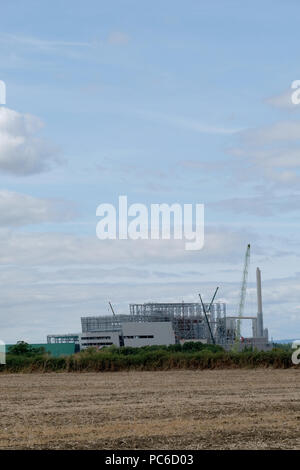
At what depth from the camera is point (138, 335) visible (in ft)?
604

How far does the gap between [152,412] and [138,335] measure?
159812 millimetres

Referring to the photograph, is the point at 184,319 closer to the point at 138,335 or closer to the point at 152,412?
the point at 138,335

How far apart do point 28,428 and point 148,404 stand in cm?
762

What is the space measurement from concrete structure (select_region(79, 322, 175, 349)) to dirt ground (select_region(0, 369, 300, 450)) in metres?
137

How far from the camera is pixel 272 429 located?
2066cm

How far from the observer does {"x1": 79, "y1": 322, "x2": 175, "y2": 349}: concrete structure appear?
18062 centimetres

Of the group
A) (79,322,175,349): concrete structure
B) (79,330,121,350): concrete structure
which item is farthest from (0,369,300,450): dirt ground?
(79,330,121,350): concrete structure

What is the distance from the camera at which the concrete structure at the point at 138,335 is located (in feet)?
593

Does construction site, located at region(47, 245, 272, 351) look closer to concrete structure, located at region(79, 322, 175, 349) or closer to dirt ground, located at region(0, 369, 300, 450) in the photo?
concrete structure, located at region(79, 322, 175, 349)

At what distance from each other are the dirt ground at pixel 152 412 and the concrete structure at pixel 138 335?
450ft

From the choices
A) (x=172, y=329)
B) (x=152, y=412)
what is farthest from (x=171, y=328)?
(x=152, y=412)

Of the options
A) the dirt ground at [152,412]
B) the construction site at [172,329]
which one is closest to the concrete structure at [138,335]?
the construction site at [172,329]
